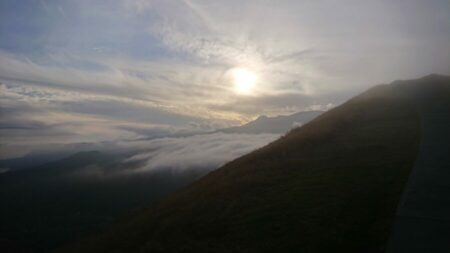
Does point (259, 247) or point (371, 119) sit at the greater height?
point (371, 119)

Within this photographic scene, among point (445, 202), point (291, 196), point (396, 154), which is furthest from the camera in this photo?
point (396, 154)

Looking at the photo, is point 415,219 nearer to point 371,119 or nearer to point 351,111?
point 371,119

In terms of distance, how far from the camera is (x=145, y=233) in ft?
67.5

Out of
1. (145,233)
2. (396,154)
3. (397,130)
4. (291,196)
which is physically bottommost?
(145,233)

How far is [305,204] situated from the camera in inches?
619

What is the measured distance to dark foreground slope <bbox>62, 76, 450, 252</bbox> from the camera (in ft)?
41.8

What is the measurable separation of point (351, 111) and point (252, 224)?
1096 inches

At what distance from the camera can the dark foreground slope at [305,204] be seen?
12.8m

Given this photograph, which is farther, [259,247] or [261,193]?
[261,193]

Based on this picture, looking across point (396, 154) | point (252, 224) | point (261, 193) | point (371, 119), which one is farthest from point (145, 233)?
point (371, 119)

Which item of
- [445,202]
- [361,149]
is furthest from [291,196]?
[361,149]

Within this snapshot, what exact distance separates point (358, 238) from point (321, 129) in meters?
20.3

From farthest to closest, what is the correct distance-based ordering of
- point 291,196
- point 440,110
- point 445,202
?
1. point 440,110
2. point 291,196
3. point 445,202

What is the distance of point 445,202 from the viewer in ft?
41.0
